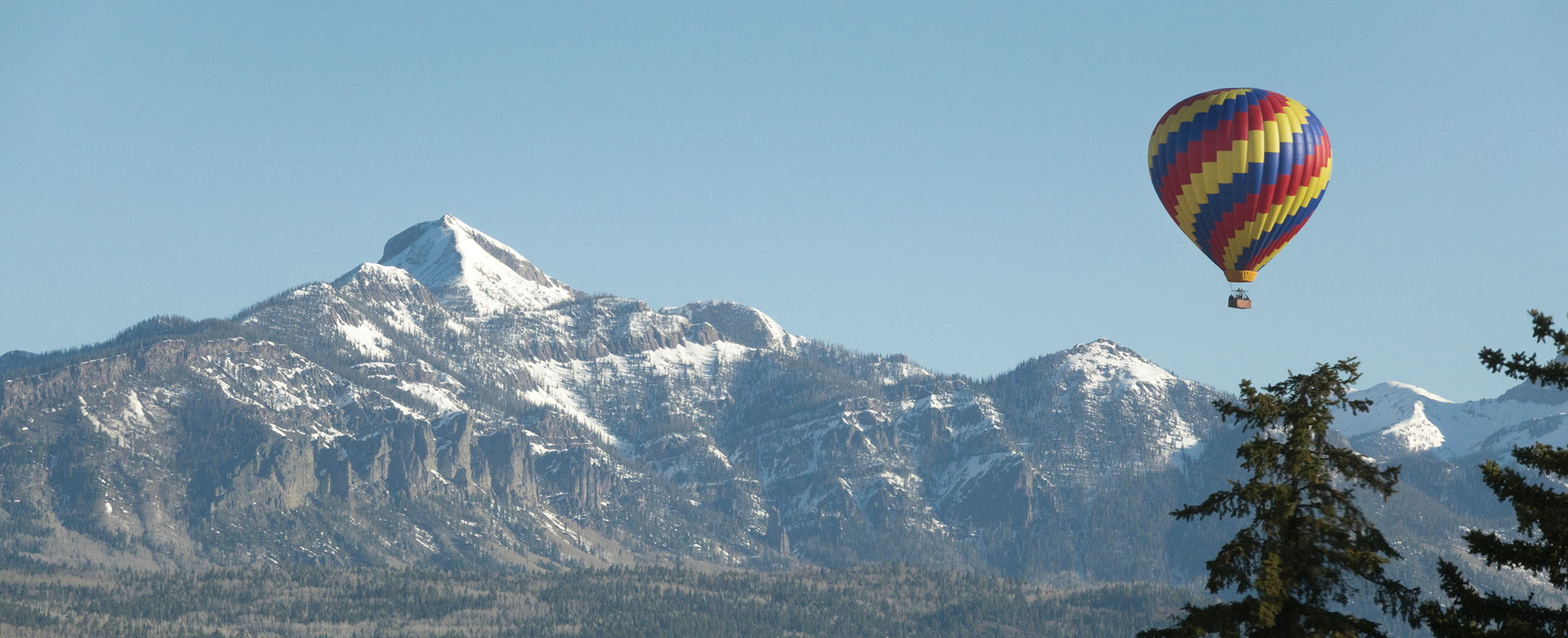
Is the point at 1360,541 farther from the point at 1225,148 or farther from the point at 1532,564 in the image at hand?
the point at 1225,148

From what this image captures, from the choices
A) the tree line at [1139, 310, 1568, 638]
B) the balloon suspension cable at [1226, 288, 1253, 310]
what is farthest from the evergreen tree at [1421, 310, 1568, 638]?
the balloon suspension cable at [1226, 288, 1253, 310]

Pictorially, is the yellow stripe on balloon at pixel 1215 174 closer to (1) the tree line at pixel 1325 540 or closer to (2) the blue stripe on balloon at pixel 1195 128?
(2) the blue stripe on balloon at pixel 1195 128

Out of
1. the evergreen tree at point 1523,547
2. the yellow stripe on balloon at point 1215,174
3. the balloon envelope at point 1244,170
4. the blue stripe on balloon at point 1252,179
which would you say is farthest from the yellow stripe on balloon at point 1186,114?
the evergreen tree at point 1523,547

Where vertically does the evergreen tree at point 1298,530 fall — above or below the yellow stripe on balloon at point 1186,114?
below

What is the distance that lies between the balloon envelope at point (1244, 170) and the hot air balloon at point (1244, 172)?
2.2 inches

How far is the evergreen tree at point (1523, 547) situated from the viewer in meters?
55.7

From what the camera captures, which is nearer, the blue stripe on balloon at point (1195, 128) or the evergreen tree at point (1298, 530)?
the evergreen tree at point (1298, 530)

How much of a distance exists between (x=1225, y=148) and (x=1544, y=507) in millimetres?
76636

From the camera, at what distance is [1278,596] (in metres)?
56.8

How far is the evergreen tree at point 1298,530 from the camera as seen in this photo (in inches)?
2232

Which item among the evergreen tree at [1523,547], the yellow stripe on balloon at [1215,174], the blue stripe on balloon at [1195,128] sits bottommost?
the evergreen tree at [1523,547]

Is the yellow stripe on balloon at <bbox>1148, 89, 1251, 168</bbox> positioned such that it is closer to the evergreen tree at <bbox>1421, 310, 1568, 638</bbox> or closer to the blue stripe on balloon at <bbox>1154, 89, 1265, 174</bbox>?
the blue stripe on balloon at <bbox>1154, 89, 1265, 174</bbox>

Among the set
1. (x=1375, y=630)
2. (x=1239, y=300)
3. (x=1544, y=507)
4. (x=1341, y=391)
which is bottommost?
(x=1375, y=630)

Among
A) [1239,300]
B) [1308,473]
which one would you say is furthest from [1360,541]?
[1239,300]
